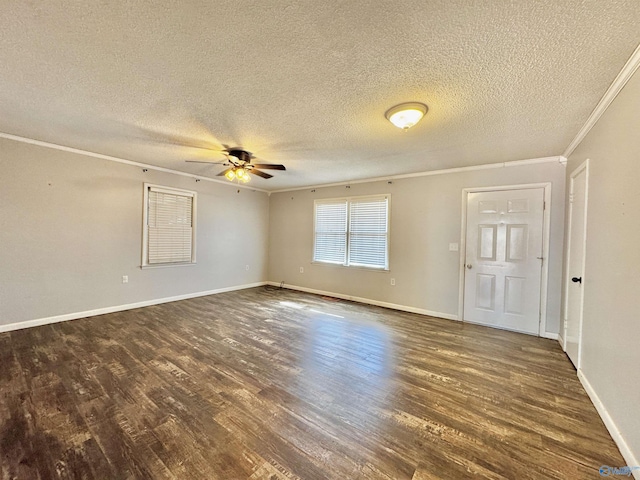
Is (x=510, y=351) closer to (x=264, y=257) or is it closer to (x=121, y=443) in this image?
(x=121, y=443)

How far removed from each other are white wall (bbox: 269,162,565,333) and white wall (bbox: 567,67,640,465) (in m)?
1.29

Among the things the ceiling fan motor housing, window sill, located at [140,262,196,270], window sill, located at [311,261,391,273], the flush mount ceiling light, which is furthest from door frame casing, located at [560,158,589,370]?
window sill, located at [140,262,196,270]

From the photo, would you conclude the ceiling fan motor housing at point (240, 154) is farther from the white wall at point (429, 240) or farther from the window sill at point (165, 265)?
the window sill at point (165, 265)

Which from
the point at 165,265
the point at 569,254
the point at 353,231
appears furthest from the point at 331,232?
the point at 569,254

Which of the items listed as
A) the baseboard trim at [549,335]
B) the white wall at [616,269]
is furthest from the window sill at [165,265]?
the baseboard trim at [549,335]

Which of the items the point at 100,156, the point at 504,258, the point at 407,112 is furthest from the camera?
the point at 100,156

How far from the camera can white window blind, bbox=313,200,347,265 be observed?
221 inches

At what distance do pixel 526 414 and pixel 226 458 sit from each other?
218cm

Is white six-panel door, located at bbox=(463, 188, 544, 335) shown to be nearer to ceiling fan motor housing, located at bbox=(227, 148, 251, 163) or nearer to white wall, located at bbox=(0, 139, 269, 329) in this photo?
ceiling fan motor housing, located at bbox=(227, 148, 251, 163)

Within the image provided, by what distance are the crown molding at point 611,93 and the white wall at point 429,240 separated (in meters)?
1.01

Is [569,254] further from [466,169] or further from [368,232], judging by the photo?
[368,232]

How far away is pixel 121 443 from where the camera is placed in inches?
63.9

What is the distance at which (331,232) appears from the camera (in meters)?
5.78

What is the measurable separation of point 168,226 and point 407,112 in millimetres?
4611
